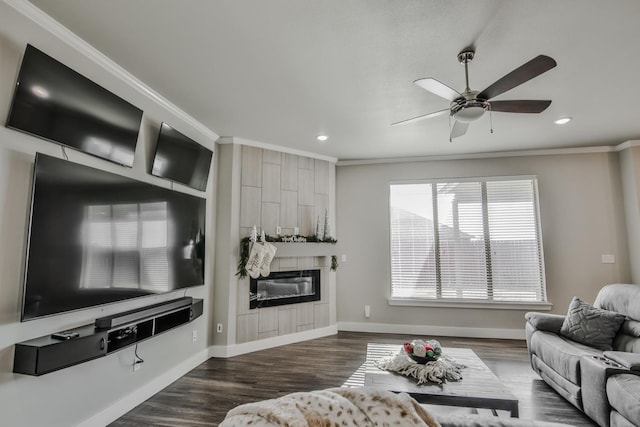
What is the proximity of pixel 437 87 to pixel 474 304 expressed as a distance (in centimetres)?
375

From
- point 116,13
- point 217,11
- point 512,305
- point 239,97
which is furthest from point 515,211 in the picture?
point 116,13

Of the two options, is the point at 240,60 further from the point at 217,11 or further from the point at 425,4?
the point at 425,4

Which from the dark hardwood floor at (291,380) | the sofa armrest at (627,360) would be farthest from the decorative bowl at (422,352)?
the sofa armrest at (627,360)

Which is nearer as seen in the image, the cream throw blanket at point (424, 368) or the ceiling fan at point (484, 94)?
the ceiling fan at point (484, 94)

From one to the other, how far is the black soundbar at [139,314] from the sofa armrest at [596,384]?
→ 3.44 meters

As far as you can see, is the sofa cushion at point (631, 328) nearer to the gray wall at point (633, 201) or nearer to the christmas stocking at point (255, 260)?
the gray wall at point (633, 201)

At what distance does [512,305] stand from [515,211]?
140 cm

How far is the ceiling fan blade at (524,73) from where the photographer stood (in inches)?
72.0

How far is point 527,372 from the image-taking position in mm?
3428

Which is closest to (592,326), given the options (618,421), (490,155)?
(618,421)

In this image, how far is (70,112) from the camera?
2113mm

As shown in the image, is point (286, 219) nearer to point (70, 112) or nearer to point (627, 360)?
point (70, 112)

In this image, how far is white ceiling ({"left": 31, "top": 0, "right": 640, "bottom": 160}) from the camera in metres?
1.97

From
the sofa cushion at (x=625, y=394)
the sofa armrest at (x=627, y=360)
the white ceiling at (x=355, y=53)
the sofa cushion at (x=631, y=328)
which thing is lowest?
the sofa cushion at (x=625, y=394)
